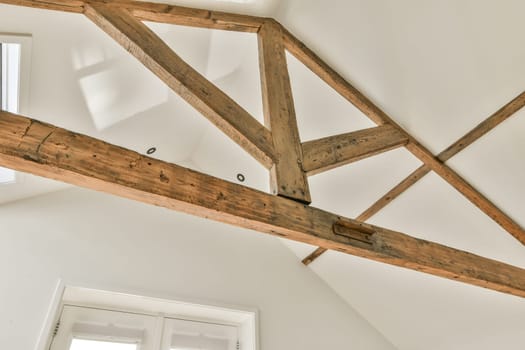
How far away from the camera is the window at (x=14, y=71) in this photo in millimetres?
2088

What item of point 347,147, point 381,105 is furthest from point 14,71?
point 381,105

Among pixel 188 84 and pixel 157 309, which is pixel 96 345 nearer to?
pixel 157 309

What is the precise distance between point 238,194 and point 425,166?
208cm

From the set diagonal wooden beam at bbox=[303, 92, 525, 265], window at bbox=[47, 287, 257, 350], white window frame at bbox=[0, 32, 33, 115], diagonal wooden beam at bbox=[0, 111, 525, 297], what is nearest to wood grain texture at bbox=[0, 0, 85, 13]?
white window frame at bbox=[0, 32, 33, 115]

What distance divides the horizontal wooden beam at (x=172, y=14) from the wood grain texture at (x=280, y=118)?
0.56 feet

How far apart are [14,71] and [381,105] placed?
9.26 feet

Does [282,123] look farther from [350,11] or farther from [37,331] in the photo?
[37,331]

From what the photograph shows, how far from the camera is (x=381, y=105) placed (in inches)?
122

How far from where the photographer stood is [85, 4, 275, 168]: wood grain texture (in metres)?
2.02

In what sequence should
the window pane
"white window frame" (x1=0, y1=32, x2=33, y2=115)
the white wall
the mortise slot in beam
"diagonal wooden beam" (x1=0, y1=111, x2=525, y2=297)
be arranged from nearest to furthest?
"diagonal wooden beam" (x1=0, y1=111, x2=525, y2=297)
the mortise slot in beam
"white window frame" (x1=0, y1=32, x2=33, y2=115)
the white wall
the window pane

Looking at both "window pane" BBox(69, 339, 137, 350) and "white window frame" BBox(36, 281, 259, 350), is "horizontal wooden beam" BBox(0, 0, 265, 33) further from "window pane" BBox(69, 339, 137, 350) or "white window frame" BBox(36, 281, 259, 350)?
"window pane" BBox(69, 339, 137, 350)

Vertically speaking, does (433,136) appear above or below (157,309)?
above

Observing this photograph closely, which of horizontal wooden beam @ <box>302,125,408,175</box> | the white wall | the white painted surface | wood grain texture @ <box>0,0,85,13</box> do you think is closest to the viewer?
wood grain texture @ <box>0,0,85,13</box>

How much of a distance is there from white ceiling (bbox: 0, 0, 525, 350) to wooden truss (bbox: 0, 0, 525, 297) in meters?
0.11
